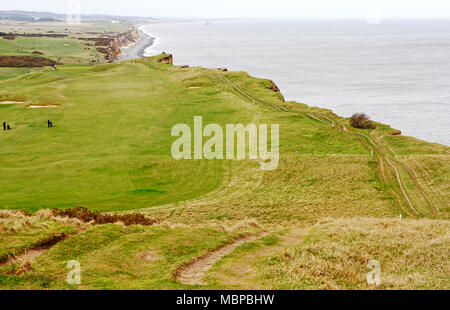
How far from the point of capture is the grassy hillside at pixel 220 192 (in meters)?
17.7

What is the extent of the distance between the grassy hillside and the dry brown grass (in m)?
0.08

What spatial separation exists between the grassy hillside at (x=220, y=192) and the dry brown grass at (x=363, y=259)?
0.08 meters

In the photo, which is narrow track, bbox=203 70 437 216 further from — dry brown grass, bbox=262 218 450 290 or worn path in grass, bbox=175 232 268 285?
worn path in grass, bbox=175 232 268 285

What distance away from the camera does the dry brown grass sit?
16.0 m

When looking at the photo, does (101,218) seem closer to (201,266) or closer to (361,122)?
(201,266)

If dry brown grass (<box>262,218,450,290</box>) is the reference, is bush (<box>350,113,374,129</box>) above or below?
above

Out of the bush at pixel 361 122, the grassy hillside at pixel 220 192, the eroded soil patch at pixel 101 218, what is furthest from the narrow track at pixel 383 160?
the eroded soil patch at pixel 101 218

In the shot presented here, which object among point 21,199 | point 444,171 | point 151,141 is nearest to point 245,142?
point 151,141

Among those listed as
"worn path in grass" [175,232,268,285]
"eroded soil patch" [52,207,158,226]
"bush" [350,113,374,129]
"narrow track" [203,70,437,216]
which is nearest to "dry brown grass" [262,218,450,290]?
"worn path in grass" [175,232,268,285]

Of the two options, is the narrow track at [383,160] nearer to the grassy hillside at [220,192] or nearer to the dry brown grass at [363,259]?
the grassy hillside at [220,192]

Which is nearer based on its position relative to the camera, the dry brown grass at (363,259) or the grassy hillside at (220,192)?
the dry brown grass at (363,259)

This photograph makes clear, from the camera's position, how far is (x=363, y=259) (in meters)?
18.6
